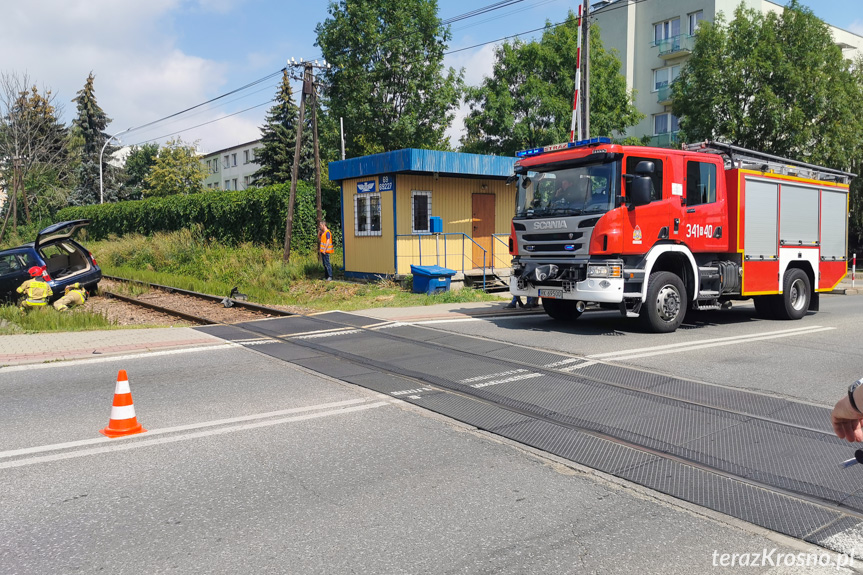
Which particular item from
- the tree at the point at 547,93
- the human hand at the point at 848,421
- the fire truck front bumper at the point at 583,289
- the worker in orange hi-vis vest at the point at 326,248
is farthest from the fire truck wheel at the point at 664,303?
the tree at the point at 547,93

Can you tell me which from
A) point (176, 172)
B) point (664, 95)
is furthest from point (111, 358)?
point (176, 172)

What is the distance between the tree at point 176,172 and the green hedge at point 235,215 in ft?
67.6

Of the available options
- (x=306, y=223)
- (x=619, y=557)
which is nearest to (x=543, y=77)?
(x=306, y=223)

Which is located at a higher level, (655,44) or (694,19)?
(694,19)

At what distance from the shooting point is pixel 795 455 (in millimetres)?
5082

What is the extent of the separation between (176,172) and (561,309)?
177 ft

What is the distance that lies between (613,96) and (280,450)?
3639 cm

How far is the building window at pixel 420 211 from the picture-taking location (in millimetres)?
19422

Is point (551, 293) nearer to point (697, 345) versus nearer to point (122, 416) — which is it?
point (697, 345)

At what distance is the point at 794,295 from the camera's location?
44.3ft

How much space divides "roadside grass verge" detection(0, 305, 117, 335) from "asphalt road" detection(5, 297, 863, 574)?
191 inches

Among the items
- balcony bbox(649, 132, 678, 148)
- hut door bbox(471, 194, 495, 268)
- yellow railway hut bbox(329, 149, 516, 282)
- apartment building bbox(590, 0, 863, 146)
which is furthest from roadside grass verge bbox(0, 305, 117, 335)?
balcony bbox(649, 132, 678, 148)

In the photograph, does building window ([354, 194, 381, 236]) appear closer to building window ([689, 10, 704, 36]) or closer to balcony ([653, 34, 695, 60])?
balcony ([653, 34, 695, 60])

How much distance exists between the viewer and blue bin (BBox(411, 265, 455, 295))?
1733 centimetres
